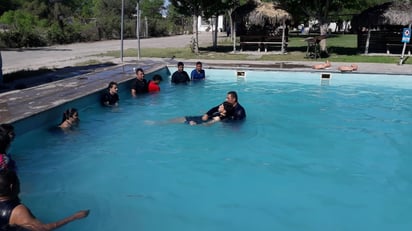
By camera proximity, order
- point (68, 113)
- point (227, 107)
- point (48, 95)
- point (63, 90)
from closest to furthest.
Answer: point (68, 113), point (227, 107), point (48, 95), point (63, 90)

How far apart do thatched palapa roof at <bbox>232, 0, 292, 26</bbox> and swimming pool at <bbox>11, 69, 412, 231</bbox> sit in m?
13.4

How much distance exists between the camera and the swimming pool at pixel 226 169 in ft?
17.5

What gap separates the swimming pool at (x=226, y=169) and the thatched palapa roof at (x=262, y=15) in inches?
527

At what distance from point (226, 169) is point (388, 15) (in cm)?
1869

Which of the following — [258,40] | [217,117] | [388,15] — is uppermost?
[388,15]

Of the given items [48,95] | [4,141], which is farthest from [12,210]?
[48,95]

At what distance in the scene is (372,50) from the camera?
24.7 m

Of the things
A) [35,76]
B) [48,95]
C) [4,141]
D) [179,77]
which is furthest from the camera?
[179,77]

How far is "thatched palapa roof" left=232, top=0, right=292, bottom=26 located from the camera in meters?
23.9

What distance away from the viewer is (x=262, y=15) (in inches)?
938

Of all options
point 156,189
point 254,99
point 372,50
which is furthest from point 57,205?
point 372,50

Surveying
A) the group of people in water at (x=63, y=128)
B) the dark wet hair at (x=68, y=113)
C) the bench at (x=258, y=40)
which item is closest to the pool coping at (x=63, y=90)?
the dark wet hair at (x=68, y=113)

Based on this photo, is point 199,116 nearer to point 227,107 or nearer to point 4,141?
point 227,107

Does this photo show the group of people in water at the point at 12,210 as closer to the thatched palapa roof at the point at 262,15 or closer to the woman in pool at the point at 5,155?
the woman in pool at the point at 5,155
